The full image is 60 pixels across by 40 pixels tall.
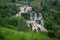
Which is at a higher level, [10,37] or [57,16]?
[10,37]

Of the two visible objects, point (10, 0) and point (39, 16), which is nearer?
point (39, 16)

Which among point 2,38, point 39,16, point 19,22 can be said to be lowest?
point 39,16

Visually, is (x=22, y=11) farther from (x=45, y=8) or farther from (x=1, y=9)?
(x=1, y=9)

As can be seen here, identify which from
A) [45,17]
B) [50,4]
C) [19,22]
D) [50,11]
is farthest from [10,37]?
[50,4]

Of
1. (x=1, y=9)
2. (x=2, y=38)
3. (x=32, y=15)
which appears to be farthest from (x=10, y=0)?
(x=2, y=38)

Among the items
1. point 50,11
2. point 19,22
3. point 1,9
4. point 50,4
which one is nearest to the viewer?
point 19,22

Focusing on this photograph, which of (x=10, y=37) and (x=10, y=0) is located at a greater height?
(x=10, y=37)

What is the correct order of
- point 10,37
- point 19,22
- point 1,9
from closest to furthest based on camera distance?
point 10,37 → point 19,22 → point 1,9

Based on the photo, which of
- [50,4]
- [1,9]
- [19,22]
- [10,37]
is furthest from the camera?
[50,4]

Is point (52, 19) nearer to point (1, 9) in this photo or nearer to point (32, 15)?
point (32, 15)
